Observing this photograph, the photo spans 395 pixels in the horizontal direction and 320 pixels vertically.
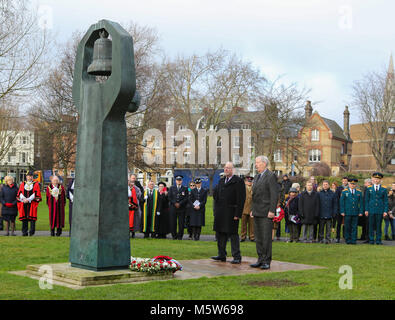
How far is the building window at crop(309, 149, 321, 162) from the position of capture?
83.4 metres

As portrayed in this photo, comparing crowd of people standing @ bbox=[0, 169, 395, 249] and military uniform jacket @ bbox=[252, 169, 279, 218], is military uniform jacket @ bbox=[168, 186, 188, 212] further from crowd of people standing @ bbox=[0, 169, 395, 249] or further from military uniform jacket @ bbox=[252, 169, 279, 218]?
military uniform jacket @ bbox=[252, 169, 279, 218]

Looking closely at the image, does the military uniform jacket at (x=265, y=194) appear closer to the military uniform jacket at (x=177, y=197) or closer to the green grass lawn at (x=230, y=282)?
the green grass lawn at (x=230, y=282)

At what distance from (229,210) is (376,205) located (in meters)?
8.12

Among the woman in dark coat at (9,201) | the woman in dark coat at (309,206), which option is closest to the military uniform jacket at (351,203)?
the woman in dark coat at (309,206)

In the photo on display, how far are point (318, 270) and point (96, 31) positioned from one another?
6.38 metres

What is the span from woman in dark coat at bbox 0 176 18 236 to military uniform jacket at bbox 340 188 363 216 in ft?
37.0

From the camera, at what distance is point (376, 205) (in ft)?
59.6

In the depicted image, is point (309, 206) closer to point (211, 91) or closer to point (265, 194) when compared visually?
point (265, 194)

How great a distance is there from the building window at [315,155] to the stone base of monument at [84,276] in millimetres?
76068

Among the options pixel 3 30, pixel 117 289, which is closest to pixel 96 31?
pixel 117 289

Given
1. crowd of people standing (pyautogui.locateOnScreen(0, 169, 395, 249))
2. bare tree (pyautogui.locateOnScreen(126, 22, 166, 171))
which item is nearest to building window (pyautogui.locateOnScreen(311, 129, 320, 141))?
bare tree (pyautogui.locateOnScreen(126, 22, 166, 171))

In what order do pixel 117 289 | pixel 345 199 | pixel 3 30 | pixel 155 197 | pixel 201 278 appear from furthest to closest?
pixel 3 30 < pixel 155 197 < pixel 345 199 < pixel 201 278 < pixel 117 289

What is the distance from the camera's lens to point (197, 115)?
59594 mm
